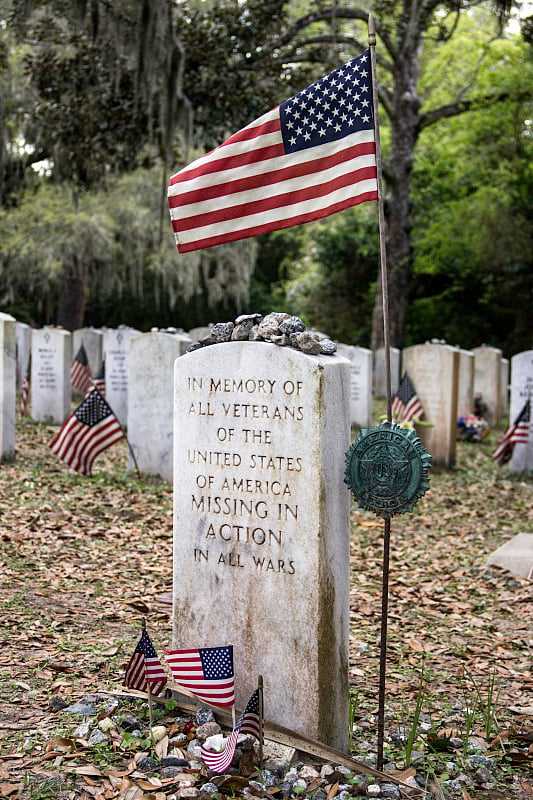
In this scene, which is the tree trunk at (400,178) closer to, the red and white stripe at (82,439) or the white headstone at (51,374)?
the white headstone at (51,374)

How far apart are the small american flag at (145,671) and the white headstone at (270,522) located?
0.29 meters

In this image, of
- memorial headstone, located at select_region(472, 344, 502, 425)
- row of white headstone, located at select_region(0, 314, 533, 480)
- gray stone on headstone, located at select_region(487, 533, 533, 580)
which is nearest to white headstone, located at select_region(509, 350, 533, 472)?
row of white headstone, located at select_region(0, 314, 533, 480)

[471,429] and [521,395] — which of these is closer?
[521,395]

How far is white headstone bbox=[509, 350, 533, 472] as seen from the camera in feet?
35.0

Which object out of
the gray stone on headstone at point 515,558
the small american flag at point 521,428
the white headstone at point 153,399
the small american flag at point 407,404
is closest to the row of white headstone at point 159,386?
the white headstone at point 153,399

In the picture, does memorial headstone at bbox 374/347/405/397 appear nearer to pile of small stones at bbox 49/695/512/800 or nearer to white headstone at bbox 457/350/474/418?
white headstone at bbox 457/350/474/418

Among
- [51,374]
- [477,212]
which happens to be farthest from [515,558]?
[477,212]

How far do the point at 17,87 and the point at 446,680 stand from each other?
18341 millimetres

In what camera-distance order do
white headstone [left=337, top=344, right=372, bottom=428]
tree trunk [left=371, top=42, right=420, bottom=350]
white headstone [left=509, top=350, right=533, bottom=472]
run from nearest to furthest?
white headstone [left=509, top=350, right=533, bottom=472] < white headstone [left=337, top=344, right=372, bottom=428] < tree trunk [left=371, top=42, right=420, bottom=350]

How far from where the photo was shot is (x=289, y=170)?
371 centimetres

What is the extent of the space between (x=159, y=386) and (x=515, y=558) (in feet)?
14.6

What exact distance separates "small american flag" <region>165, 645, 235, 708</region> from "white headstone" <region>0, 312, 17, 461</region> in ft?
20.3

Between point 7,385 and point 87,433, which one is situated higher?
point 7,385

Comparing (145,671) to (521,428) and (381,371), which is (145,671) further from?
(381,371)
